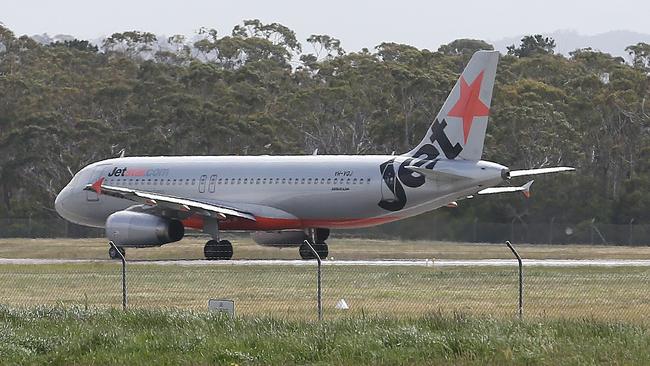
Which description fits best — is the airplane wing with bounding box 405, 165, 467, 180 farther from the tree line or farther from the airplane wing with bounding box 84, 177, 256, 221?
the tree line

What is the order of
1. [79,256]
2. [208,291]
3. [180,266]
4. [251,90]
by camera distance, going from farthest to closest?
[251,90], [79,256], [180,266], [208,291]

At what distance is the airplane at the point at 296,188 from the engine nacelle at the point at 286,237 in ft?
0.10

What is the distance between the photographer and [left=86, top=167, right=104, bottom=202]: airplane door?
158 ft

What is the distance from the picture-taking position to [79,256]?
48.1 meters

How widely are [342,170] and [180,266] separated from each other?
277 inches

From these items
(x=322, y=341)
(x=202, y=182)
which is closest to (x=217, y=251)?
(x=202, y=182)

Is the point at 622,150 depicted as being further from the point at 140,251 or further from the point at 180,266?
the point at 180,266

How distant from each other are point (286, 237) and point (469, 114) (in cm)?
762

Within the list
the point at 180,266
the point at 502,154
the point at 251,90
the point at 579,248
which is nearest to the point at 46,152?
the point at 251,90

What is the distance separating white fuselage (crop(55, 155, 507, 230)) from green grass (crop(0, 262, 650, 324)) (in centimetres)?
459

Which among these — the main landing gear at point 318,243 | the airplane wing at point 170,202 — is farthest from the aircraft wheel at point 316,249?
the airplane wing at point 170,202

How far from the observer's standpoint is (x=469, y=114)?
141 feet

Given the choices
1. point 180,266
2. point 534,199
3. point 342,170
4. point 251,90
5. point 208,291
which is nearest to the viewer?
point 208,291

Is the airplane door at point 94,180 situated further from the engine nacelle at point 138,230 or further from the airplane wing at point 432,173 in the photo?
the airplane wing at point 432,173
